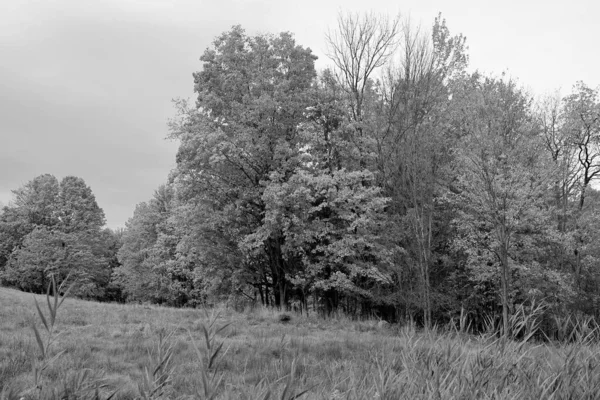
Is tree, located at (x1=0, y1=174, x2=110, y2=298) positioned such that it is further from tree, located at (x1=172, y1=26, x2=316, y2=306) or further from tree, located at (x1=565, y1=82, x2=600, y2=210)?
tree, located at (x1=565, y1=82, x2=600, y2=210)

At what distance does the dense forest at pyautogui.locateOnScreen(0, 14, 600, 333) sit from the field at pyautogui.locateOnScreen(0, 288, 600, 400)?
554 centimetres

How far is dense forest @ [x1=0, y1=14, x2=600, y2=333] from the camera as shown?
62.3 feet

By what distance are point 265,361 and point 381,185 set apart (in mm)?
15236

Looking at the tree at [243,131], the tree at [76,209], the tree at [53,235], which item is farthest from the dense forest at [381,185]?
the tree at [76,209]

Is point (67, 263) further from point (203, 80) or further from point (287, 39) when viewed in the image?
point (287, 39)

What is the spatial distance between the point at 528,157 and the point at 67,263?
36.3 m

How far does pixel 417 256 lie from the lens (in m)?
21.2

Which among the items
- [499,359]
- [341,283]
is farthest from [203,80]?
[499,359]

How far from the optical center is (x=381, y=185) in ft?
73.6

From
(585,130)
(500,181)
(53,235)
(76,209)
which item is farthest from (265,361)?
(76,209)

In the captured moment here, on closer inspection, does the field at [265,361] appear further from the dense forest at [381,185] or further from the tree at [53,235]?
the tree at [53,235]

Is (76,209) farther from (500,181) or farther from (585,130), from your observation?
(585,130)

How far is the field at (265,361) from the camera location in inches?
91.2

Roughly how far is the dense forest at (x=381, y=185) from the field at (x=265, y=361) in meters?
5.54
